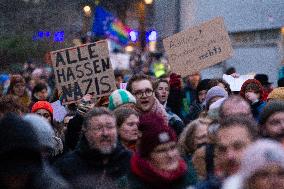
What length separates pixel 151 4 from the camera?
164ft

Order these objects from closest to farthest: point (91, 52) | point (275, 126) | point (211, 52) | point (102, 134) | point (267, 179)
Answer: point (267, 179) → point (275, 126) → point (102, 134) → point (91, 52) → point (211, 52)

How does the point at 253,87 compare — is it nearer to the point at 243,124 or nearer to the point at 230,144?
the point at 243,124

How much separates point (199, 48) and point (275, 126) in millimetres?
4968

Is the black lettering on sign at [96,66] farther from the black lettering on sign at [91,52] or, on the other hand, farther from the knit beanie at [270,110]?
the knit beanie at [270,110]

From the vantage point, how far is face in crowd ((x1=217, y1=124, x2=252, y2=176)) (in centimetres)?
472

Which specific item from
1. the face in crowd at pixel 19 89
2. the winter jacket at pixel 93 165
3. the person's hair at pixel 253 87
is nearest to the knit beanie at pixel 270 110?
the winter jacket at pixel 93 165

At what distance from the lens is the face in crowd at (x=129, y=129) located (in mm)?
6648

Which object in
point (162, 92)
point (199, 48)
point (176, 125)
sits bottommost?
point (176, 125)

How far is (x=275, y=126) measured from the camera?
5.82 m

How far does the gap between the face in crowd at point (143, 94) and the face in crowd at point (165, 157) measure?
3321 mm

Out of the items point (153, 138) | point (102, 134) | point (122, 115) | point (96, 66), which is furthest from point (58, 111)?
point (153, 138)

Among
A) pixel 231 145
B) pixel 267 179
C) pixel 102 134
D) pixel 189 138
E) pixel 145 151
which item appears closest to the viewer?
pixel 267 179

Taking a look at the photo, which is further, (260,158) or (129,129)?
(129,129)

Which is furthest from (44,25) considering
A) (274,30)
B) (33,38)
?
(274,30)
